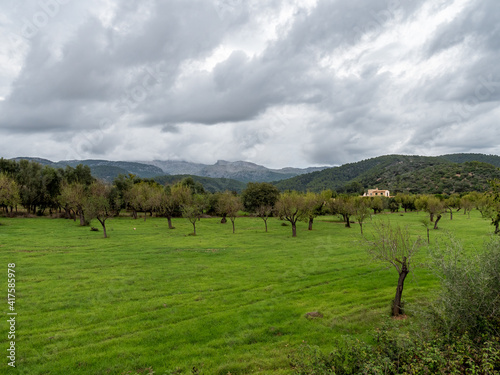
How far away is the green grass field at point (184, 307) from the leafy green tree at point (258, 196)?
49465 millimetres

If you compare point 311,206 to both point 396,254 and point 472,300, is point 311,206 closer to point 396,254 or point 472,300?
point 396,254

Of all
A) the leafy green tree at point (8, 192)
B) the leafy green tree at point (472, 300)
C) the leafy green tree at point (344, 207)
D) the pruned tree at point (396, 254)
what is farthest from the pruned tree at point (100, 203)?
the leafy green tree at point (344, 207)

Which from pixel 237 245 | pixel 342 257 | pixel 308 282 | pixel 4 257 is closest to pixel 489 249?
pixel 308 282

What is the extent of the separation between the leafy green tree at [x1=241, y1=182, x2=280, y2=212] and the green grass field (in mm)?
49465

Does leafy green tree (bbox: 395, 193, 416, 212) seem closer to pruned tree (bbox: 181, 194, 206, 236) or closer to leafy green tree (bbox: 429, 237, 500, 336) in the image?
pruned tree (bbox: 181, 194, 206, 236)

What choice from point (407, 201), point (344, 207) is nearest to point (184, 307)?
point (344, 207)

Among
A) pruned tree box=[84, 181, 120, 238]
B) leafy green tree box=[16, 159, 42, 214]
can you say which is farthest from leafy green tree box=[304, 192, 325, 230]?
leafy green tree box=[16, 159, 42, 214]

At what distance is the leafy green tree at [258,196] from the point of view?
262 feet

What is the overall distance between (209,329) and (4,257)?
26.8 metres

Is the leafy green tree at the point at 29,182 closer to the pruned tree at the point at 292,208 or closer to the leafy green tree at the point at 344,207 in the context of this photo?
the pruned tree at the point at 292,208

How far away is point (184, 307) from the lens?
16.0m

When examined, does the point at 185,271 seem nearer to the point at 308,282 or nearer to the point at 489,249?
the point at 308,282

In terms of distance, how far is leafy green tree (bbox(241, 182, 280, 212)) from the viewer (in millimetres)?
79875

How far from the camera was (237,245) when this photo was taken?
3816 cm
